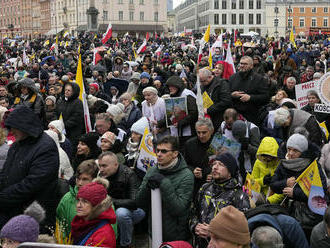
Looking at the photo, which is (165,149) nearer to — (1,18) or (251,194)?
(251,194)

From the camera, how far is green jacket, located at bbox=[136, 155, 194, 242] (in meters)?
4.60

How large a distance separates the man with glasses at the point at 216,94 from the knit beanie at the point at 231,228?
181 inches

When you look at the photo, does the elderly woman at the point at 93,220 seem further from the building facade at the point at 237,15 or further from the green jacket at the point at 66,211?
the building facade at the point at 237,15

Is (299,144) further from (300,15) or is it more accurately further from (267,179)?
(300,15)

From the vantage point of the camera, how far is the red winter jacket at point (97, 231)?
3896 millimetres

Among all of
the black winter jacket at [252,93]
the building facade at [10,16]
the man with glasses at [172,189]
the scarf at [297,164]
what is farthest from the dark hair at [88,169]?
the building facade at [10,16]

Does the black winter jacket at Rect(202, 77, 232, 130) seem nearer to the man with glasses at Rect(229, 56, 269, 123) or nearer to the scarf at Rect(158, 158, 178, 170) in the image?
the man with glasses at Rect(229, 56, 269, 123)

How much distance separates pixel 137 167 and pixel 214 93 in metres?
2.44

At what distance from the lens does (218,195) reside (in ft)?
14.5

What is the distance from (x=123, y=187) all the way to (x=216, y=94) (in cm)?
306

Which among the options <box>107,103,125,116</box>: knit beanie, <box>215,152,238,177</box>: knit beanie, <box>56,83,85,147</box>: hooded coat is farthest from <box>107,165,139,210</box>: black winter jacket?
<box>56,83,85,147</box>: hooded coat

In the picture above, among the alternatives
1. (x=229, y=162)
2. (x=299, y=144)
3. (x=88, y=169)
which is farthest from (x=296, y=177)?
(x=88, y=169)

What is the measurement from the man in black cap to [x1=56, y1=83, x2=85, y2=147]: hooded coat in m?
3.89

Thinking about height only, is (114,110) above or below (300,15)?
below
